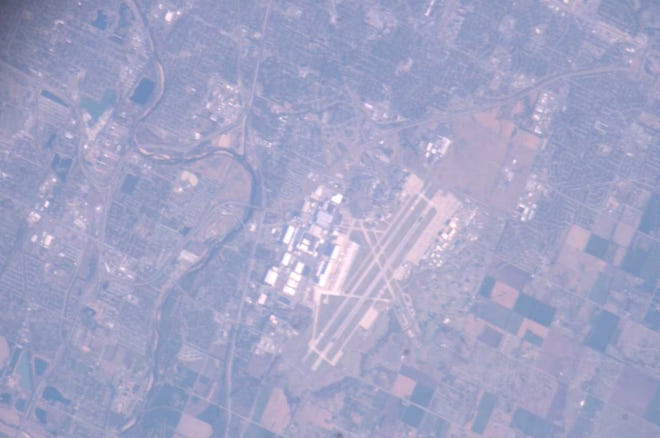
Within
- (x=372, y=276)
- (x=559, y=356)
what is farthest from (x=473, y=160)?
(x=559, y=356)

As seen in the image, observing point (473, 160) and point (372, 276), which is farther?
point (473, 160)

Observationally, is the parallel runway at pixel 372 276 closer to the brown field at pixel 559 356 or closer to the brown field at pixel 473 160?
the brown field at pixel 473 160

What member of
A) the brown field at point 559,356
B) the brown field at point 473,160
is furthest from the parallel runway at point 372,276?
the brown field at point 559,356

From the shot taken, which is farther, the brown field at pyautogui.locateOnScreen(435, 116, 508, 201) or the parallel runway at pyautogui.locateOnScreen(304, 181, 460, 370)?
the brown field at pyautogui.locateOnScreen(435, 116, 508, 201)

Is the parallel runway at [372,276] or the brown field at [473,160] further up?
the brown field at [473,160]

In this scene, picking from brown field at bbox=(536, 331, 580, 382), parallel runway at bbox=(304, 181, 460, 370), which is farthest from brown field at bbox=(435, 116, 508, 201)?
brown field at bbox=(536, 331, 580, 382)

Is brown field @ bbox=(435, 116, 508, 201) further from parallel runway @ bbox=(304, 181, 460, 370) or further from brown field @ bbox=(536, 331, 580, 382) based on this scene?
brown field @ bbox=(536, 331, 580, 382)

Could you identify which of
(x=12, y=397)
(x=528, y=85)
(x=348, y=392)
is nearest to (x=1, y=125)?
(x=12, y=397)

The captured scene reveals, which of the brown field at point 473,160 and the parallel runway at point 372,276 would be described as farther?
the brown field at point 473,160

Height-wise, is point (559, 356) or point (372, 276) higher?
point (559, 356)

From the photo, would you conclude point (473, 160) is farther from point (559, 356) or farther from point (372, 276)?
point (559, 356)

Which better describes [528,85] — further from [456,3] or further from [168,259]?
[168,259]
